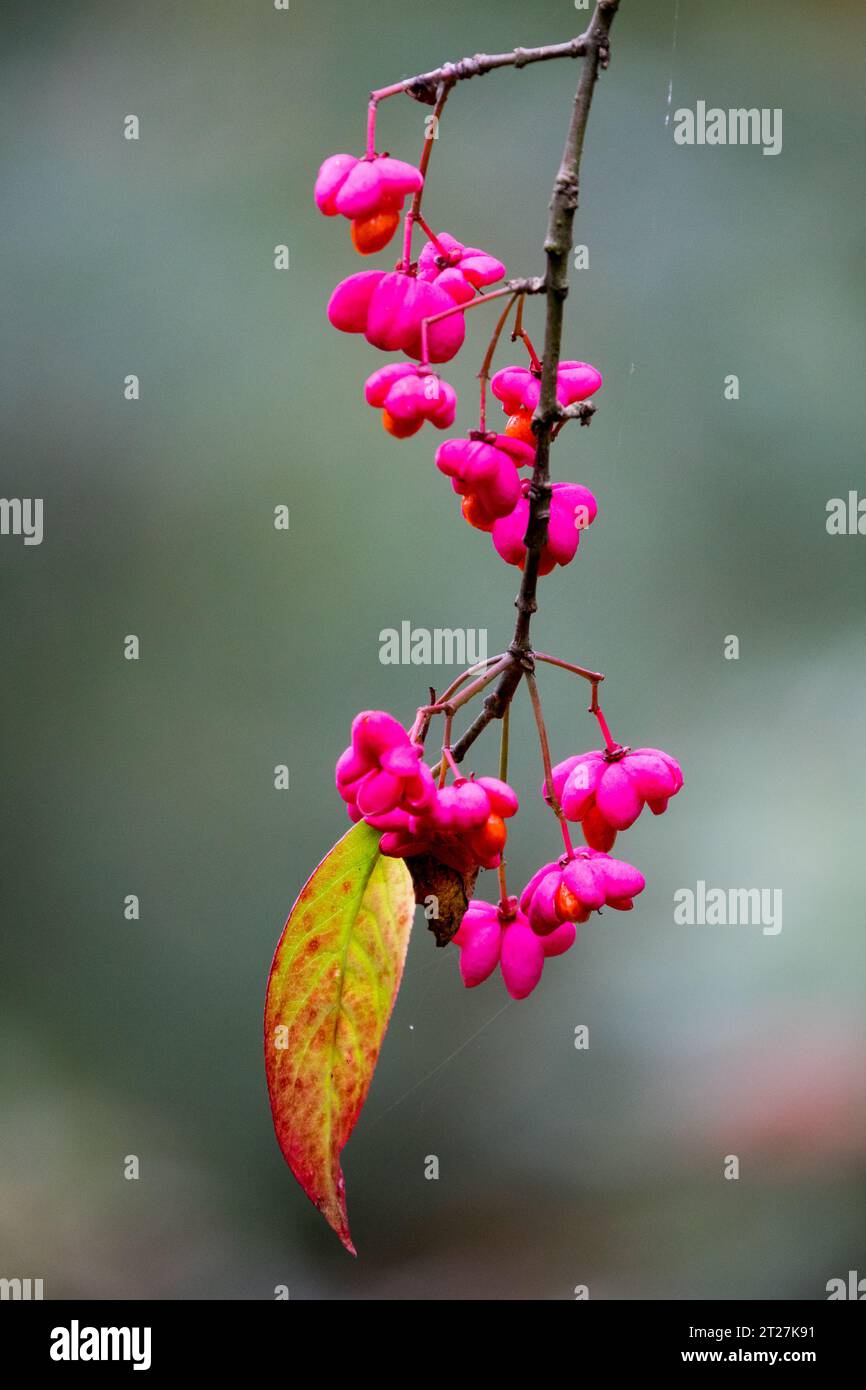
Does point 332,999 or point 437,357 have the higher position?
point 437,357

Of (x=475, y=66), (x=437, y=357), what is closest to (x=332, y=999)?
(x=437, y=357)

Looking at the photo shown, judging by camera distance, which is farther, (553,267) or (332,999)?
(332,999)

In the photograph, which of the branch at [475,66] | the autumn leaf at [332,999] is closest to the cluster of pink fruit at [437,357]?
the branch at [475,66]

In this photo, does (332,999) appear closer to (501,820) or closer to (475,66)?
(501,820)

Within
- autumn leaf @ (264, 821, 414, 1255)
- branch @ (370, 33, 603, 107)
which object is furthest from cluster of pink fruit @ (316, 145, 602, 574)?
autumn leaf @ (264, 821, 414, 1255)

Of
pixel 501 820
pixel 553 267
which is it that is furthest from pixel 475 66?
pixel 501 820

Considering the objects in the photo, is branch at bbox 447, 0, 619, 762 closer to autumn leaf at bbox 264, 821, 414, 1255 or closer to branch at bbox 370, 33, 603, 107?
branch at bbox 370, 33, 603, 107
